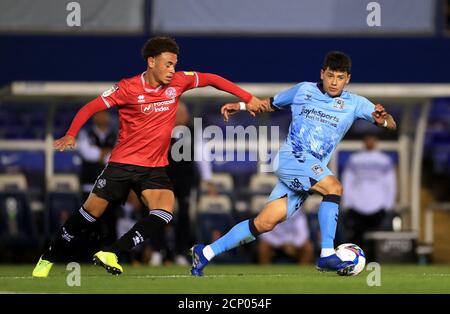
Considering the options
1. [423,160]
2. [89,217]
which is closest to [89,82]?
[423,160]

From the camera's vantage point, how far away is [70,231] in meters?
12.1

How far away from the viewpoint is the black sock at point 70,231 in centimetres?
1209

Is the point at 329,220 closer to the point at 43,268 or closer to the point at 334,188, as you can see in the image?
the point at 334,188

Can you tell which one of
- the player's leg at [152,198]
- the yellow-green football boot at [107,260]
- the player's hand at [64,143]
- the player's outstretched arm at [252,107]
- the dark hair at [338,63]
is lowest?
the yellow-green football boot at [107,260]

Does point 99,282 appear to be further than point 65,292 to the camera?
Yes

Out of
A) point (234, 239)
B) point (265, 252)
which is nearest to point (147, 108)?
point (234, 239)

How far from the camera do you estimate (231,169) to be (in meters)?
19.9

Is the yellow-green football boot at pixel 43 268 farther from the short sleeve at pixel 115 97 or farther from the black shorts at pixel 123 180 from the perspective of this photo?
the short sleeve at pixel 115 97

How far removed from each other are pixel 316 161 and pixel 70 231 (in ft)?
7.60

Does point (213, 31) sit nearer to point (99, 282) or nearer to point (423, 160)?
point (423, 160)

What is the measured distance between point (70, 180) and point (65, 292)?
924cm

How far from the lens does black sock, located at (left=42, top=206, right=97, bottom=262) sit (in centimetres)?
1209

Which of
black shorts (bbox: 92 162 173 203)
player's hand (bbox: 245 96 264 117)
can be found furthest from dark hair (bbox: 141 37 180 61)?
black shorts (bbox: 92 162 173 203)

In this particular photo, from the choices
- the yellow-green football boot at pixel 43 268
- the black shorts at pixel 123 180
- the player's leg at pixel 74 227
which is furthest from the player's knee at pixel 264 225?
the yellow-green football boot at pixel 43 268
